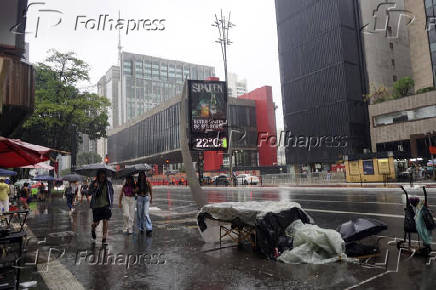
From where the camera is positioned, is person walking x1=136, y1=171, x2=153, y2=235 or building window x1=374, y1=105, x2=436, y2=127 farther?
building window x1=374, y1=105, x2=436, y2=127

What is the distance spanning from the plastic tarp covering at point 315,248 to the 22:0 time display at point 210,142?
680 inches

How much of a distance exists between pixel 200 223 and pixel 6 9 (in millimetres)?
16063

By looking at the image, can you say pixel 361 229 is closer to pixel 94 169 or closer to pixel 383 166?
pixel 94 169

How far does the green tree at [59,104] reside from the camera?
95.5ft

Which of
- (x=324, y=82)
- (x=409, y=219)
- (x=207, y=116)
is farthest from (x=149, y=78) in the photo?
(x=409, y=219)

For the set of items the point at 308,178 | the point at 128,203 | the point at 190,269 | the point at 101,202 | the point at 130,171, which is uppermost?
the point at 130,171

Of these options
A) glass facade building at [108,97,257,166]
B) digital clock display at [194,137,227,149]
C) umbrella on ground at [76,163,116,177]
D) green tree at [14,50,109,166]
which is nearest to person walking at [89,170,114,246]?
umbrella on ground at [76,163,116,177]

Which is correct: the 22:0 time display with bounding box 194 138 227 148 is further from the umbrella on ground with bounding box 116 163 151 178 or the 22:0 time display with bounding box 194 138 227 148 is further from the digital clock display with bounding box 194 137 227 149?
the umbrella on ground with bounding box 116 163 151 178

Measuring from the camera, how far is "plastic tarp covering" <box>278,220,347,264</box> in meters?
Answer: 5.51

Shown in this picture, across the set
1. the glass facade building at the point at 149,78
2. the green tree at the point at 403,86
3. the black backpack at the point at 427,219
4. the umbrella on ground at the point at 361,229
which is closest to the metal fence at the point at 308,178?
the green tree at the point at 403,86

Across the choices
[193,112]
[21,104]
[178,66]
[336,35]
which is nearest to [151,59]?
[178,66]

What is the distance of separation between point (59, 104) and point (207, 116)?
1568 centimetres

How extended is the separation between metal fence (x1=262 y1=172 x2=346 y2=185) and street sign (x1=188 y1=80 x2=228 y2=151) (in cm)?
1503

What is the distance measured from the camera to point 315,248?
18.8 feet
